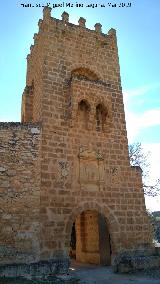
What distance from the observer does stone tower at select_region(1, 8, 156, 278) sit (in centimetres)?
871

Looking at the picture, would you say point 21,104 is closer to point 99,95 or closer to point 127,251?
point 99,95

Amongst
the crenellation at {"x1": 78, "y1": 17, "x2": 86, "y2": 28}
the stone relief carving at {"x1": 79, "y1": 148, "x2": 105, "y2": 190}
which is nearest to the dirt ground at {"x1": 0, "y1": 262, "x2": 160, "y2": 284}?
the stone relief carving at {"x1": 79, "y1": 148, "x2": 105, "y2": 190}

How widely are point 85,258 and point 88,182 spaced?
15.4 ft

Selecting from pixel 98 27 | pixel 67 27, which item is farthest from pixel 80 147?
pixel 98 27

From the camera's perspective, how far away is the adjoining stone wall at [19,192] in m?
7.91

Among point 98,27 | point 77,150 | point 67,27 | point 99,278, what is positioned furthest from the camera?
point 98,27

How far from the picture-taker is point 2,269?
7500mm

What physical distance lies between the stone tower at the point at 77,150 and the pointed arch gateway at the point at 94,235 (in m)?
0.04

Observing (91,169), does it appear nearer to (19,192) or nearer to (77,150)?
(77,150)

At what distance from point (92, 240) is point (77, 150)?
4.74 m

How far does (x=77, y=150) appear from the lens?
32.7 feet

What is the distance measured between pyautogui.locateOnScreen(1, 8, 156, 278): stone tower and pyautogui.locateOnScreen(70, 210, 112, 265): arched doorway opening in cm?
4

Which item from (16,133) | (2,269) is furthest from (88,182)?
(2,269)

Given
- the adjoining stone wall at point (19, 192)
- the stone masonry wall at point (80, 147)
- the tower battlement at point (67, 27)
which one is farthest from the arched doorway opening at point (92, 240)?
the tower battlement at point (67, 27)
